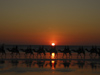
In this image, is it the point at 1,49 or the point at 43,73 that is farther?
the point at 1,49

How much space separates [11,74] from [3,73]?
2.72 feet

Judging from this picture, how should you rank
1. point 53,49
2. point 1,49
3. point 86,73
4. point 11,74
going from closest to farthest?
point 11,74 → point 86,73 → point 1,49 → point 53,49

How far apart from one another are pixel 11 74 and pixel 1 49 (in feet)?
48.0

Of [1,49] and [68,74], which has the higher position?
[1,49]

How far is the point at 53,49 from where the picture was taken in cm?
3212

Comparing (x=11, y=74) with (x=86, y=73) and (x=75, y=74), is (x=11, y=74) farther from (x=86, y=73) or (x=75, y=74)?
(x=86, y=73)

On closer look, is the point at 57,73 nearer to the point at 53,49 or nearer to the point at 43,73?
the point at 43,73

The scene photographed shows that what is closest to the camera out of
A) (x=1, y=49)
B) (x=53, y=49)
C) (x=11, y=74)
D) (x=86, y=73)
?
(x=11, y=74)

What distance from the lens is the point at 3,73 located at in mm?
16141

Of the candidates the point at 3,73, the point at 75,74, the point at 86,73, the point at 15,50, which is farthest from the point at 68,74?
the point at 15,50

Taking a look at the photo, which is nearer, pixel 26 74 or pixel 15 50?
pixel 26 74

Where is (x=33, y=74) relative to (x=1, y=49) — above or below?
below

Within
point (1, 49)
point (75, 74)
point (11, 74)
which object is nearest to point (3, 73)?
point (11, 74)

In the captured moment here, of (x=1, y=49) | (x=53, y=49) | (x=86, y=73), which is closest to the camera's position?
(x=86, y=73)
